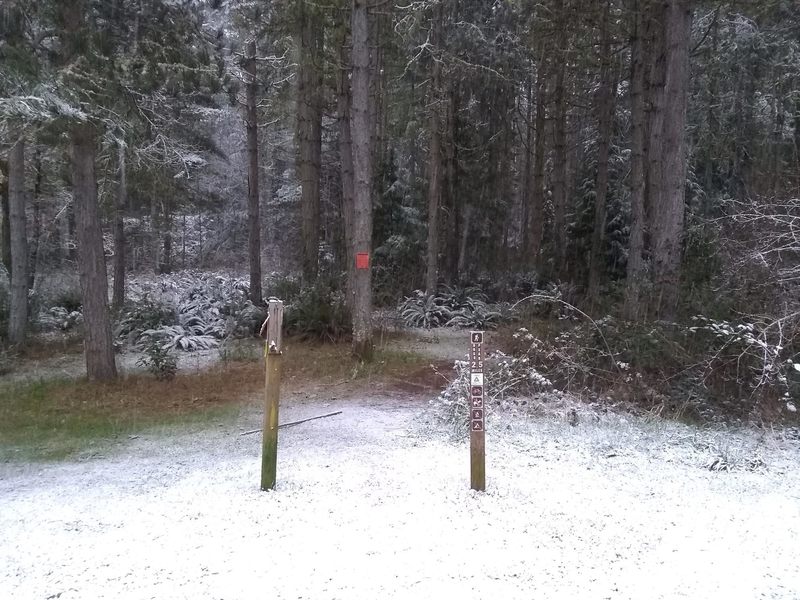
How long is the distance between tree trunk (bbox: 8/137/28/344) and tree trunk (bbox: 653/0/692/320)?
1192 cm

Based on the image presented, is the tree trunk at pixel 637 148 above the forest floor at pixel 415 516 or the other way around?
above

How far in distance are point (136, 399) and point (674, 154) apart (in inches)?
342

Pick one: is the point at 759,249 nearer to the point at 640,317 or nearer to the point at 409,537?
the point at 640,317

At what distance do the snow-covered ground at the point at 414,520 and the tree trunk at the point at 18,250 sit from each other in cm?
790

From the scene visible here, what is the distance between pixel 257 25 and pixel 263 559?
46.7 ft

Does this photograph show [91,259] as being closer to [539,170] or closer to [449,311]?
[449,311]

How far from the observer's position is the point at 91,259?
8.58 m

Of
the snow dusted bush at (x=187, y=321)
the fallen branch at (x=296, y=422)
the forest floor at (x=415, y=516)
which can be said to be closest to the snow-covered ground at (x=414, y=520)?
the forest floor at (x=415, y=516)

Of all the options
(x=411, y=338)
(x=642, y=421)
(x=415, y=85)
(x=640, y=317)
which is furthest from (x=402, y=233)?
(x=642, y=421)

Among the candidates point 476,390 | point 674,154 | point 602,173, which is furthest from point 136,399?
point 602,173

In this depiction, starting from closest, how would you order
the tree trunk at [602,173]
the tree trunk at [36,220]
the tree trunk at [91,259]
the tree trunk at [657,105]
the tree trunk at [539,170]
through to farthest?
the tree trunk at [91,259]
the tree trunk at [657,105]
the tree trunk at [602,173]
the tree trunk at [36,220]
the tree trunk at [539,170]

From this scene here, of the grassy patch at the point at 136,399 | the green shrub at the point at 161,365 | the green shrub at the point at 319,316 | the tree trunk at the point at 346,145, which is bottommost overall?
the grassy patch at the point at 136,399

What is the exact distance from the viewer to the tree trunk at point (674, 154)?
30.1ft

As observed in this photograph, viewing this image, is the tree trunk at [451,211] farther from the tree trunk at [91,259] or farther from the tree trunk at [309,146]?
the tree trunk at [91,259]
